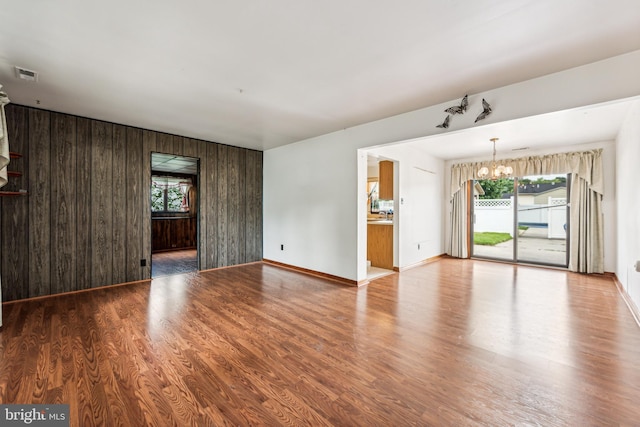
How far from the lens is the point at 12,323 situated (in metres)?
2.75

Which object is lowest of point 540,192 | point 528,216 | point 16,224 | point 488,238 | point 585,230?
point 488,238

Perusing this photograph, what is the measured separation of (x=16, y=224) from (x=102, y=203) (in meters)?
0.89

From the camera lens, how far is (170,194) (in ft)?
26.9

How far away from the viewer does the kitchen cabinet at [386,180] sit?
541 cm

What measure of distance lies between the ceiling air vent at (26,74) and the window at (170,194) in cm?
534

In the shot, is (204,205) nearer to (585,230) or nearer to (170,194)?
(170,194)

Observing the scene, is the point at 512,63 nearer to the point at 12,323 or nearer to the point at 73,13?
the point at 73,13

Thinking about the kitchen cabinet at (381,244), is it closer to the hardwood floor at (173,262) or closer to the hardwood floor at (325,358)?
the hardwood floor at (325,358)

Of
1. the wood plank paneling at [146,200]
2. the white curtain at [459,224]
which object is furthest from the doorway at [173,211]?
the white curtain at [459,224]

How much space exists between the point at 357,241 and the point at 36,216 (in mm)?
4323

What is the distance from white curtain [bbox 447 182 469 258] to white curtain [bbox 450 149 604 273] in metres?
1.60

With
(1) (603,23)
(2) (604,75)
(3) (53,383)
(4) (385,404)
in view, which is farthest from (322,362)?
(2) (604,75)

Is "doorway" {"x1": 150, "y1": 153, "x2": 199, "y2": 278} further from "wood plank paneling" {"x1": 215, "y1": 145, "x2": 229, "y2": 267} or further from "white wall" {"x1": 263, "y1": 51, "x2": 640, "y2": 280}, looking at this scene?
"white wall" {"x1": 263, "y1": 51, "x2": 640, "y2": 280}

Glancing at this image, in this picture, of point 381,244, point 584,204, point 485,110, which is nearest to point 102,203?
point 381,244
